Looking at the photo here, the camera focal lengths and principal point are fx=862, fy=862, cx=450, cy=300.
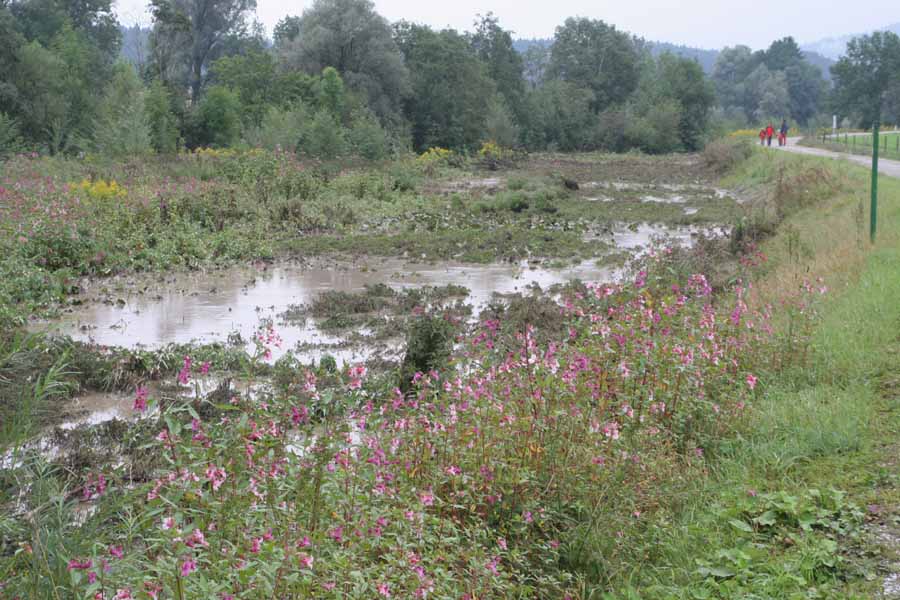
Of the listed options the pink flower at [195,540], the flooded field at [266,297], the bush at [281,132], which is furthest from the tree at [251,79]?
the pink flower at [195,540]

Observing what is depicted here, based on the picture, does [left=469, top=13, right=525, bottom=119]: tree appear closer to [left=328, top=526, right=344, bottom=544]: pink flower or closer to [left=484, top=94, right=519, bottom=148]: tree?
[left=484, top=94, right=519, bottom=148]: tree

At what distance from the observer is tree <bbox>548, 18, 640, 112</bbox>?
8356 cm

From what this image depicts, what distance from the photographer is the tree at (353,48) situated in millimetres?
52781

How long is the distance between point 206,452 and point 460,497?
146 centimetres

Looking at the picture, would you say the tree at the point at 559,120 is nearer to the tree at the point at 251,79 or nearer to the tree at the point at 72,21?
the tree at the point at 251,79

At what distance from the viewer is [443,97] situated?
58469 millimetres

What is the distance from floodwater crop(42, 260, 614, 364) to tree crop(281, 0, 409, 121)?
126 feet

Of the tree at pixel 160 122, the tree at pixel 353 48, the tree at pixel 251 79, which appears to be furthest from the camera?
the tree at pixel 353 48

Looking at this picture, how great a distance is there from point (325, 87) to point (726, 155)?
20.9m

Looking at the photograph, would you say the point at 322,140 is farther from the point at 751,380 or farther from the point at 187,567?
the point at 187,567

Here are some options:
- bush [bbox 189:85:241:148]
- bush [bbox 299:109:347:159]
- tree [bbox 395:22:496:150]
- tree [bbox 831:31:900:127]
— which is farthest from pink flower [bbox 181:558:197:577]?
tree [bbox 831:31:900:127]

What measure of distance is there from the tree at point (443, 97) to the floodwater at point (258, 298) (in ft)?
140

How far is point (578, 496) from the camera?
4.91 metres

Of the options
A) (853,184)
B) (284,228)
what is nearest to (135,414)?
(284,228)
